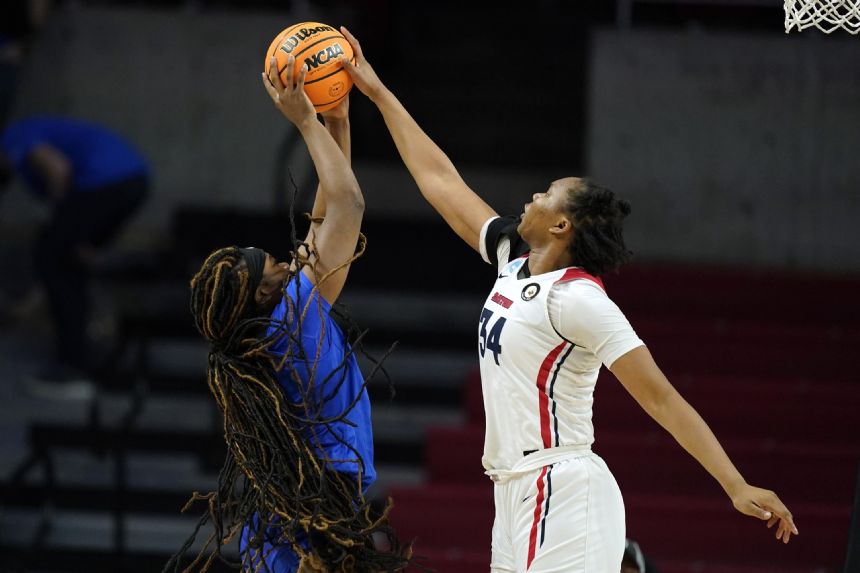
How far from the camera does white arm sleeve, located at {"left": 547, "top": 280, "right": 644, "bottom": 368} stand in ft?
11.1

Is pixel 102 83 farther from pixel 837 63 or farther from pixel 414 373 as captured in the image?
pixel 837 63

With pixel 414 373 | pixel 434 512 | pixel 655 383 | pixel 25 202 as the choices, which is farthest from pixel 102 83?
pixel 655 383

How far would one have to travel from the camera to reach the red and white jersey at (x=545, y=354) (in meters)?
3.40

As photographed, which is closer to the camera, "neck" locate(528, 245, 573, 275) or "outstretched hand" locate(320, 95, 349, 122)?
"neck" locate(528, 245, 573, 275)

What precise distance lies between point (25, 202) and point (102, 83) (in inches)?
36.9

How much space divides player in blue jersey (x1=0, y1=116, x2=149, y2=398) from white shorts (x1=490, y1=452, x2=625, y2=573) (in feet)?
13.9

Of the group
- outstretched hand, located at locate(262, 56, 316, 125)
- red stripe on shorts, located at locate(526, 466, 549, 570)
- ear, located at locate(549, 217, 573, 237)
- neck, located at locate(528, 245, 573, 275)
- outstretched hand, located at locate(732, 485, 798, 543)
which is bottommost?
red stripe on shorts, located at locate(526, 466, 549, 570)

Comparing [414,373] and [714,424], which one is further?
[414,373]

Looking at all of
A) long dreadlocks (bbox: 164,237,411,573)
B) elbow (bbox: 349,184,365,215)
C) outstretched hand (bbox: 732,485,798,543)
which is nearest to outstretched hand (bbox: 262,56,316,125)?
elbow (bbox: 349,184,365,215)

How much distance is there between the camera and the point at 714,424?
6602mm

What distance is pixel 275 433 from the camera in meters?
3.49

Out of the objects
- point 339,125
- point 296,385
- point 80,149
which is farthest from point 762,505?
point 80,149

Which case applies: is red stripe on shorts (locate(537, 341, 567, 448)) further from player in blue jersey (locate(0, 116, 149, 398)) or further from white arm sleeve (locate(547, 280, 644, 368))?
player in blue jersey (locate(0, 116, 149, 398))

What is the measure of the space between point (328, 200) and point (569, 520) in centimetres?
98
